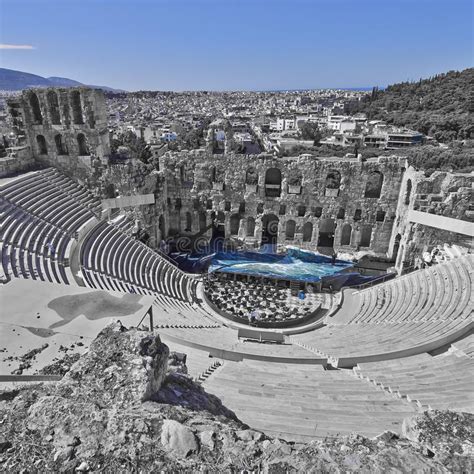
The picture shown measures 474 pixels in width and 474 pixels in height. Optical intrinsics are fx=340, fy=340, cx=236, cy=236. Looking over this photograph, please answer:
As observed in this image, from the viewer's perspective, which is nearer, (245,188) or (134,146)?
(245,188)

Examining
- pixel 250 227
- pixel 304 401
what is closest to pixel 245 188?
pixel 250 227

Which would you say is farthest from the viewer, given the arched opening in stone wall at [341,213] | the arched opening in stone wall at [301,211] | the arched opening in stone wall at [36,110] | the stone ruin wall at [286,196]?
the arched opening in stone wall at [301,211]

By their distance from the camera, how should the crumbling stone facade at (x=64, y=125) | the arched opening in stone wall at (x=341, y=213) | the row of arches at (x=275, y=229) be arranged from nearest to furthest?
the crumbling stone facade at (x=64, y=125) < the arched opening in stone wall at (x=341, y=213) < the row of arches at (x=275, y=229)

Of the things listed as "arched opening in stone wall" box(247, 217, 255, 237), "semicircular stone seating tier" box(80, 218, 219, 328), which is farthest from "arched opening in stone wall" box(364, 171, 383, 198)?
"semicircular stone seating tier" box(80, 218, 219, 328)

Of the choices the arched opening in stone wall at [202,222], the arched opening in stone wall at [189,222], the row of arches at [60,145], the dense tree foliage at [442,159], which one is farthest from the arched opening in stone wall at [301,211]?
the dense tree foliage at [442,159]

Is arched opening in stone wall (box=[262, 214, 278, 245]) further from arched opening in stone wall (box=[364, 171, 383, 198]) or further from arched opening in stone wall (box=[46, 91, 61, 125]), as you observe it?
arched opening in stone wall (box=[46, 91, 61, 125])

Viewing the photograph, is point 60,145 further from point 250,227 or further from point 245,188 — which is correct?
point 250,227

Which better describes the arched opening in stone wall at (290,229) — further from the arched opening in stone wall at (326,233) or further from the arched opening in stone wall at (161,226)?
the arched opening in stone wall at (161,226)
